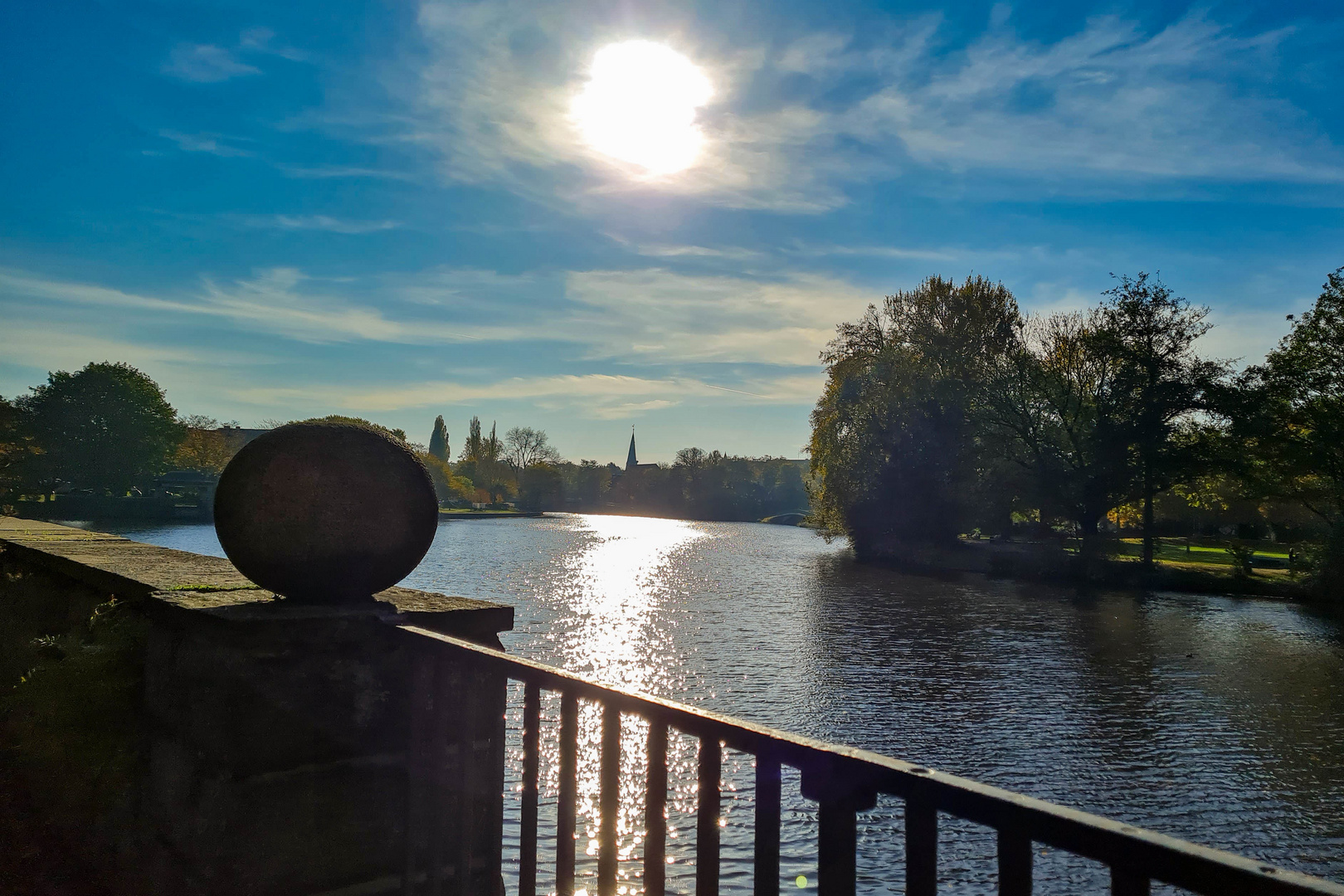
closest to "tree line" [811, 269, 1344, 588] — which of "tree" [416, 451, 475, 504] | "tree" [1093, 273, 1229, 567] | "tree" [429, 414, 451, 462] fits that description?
"tree" [1093, 273, 1229, 567]

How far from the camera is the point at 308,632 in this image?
3.29 metres

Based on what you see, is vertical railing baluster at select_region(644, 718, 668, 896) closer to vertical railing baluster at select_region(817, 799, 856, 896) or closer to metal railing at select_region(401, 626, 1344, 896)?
metal railing at select_region(401, 626, 1344, 896)

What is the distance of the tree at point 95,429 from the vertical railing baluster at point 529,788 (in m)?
82.9

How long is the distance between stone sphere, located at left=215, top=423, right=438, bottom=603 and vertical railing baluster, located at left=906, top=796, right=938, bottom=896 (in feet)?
8.52

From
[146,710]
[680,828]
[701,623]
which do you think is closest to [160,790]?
[146,710]

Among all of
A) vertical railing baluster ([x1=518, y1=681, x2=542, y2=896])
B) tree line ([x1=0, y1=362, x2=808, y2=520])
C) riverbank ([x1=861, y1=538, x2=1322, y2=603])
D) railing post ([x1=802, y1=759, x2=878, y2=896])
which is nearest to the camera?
railing post ([x1=802, y1=759, x2=878, y2=896])

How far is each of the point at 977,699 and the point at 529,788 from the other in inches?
576

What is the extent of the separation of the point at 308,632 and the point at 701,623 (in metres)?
21.3

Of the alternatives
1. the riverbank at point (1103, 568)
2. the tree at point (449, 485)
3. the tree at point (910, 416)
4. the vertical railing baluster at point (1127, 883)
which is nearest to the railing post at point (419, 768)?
the vertical railing baluster at point (1127, 883)

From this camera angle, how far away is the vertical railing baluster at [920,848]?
5.58 ft

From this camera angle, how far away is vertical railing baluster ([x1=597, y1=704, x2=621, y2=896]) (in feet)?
7.64

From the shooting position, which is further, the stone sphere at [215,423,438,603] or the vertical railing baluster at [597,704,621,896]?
the stone sphere at [215,423,438,603]

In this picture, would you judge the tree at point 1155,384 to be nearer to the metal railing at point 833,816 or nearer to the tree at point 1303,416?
the tree at point 1303,416

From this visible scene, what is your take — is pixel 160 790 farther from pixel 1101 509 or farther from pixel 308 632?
pixel 1101 509
